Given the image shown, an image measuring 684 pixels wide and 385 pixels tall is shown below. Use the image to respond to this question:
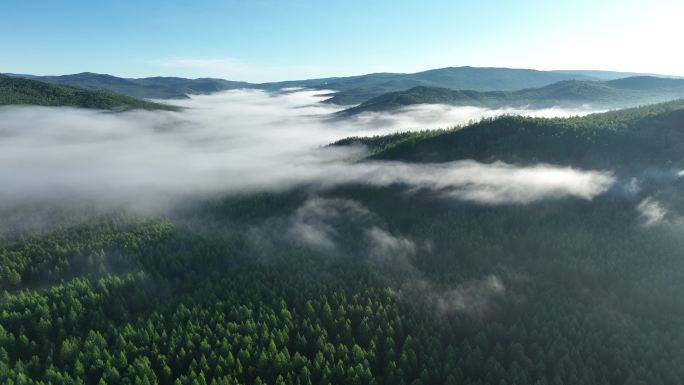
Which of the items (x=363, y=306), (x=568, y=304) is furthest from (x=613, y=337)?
(x=363, y=306)

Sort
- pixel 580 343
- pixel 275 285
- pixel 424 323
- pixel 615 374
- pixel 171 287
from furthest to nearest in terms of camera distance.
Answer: pixel 171 287 → pixel 275 285 → pixel 424 323 → pixel 580 343 → pixel 615 374

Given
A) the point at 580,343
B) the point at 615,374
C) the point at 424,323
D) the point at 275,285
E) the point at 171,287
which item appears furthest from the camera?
the point at 171,287

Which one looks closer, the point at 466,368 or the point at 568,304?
the point at 466,368

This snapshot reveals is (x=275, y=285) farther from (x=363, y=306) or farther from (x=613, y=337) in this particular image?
(x=613, y=337)

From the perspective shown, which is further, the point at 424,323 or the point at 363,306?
the point at 363,306

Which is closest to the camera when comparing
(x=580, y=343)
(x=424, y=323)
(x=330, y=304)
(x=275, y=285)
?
(x=580, y=343)

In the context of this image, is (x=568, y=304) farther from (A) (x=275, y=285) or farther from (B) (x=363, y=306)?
(A) (x=275, y=285)

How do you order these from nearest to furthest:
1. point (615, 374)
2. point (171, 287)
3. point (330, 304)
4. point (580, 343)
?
point (615, 374), point (580, 343), point (330, 304), point (171, 287)

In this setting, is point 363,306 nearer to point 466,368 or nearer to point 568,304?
point 466,368

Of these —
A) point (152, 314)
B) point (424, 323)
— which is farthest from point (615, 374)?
point (152, 314)
